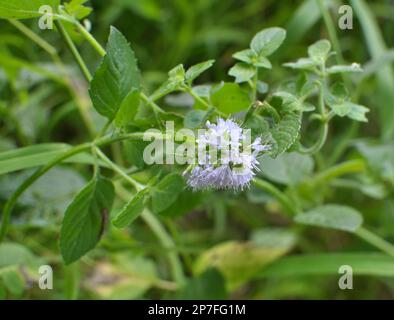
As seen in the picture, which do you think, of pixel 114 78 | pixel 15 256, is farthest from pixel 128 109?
pixel 15 256

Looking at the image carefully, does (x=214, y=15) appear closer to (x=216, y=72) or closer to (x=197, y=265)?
(x=216, y=72)

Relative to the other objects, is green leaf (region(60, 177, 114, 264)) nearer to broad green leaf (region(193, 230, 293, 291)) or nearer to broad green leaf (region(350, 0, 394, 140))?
broad green leaf (region(193, 230, 293, 291))

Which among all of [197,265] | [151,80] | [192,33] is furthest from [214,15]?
[197,265]

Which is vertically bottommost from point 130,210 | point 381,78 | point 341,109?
point 130,210

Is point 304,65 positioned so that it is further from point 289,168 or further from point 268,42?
point 289,168

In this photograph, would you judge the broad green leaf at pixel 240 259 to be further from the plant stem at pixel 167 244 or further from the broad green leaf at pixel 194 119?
the broad green leaf at pixel 194 119
